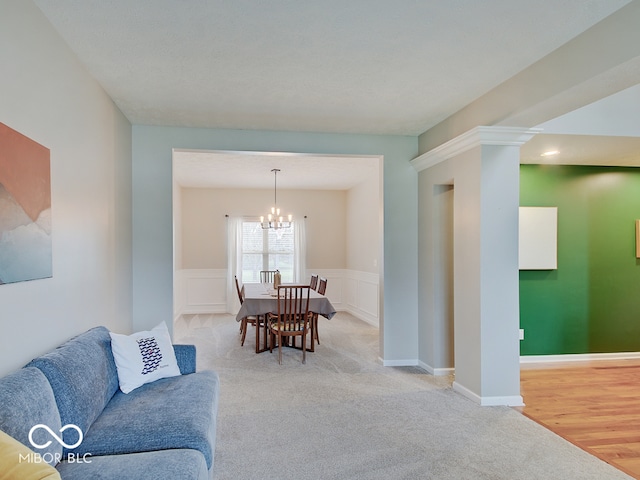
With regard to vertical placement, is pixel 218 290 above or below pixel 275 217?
below

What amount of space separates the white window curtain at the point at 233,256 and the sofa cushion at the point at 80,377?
249 inches

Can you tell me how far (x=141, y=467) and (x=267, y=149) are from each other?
355 centimetres

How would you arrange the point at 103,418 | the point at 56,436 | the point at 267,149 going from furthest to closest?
the point at 267,149 → the point at 103,418 → the point at 56,436

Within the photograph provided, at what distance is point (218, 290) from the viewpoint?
9109 mm

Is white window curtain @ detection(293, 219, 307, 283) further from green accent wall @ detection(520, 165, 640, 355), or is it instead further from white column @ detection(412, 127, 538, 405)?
white column @ detection(412, 127, 538, 405)

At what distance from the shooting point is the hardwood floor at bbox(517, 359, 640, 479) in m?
2.97

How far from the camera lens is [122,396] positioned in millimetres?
2582

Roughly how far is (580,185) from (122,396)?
5162 mm

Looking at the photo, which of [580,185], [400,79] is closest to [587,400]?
[580,185]

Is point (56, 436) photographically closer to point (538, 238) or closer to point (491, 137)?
point (491, 137)

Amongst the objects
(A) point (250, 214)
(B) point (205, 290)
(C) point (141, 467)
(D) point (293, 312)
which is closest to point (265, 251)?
(A) point (250, 214)

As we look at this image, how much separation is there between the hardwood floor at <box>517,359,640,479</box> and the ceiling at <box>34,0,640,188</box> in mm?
2397

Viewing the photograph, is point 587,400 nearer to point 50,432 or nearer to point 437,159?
point 437,159

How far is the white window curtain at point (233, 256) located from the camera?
29.4 feet
